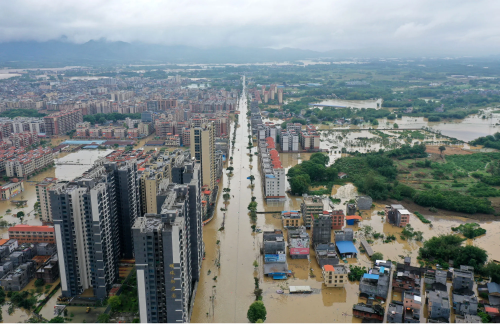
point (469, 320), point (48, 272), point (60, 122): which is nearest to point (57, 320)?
point (48, 272)

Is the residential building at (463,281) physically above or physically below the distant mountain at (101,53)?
below

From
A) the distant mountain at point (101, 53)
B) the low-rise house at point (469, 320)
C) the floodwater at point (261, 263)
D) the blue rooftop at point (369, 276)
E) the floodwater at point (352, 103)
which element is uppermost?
the distant mountain at point (101, 53)

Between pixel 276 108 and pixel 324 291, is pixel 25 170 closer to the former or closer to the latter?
pixel 324 291

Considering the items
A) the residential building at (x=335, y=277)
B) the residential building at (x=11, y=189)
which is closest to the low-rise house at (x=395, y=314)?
the residential building at (x=335, y=277)

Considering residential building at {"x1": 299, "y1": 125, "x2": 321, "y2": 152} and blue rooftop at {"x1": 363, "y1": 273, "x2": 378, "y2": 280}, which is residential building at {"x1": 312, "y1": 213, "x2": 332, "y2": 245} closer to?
blue rooftop at {"x1": 363, "y1": 273, "x2": 378, "y2": 280}

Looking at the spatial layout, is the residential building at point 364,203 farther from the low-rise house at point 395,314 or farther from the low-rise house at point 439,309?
the low-rise house at point 395,314

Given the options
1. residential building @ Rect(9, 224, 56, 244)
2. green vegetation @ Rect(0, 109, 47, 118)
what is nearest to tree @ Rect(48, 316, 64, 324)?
residential building @ Rect(9, 224, 56, 244)
